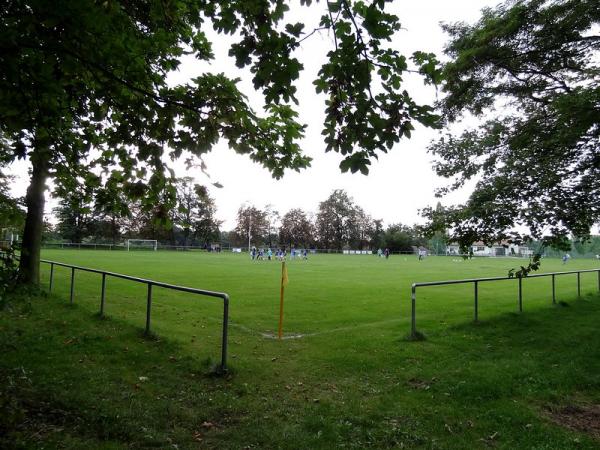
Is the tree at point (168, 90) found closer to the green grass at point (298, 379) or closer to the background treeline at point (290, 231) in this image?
the green grass at point (298, 379)

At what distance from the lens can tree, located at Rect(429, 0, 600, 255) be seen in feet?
24.7

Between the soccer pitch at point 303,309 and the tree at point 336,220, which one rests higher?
the tree at point 336,220

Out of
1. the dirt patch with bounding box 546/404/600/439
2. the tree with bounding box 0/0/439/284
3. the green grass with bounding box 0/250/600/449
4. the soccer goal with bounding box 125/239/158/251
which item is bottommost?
the dirt patch with bounding box 546/404/600/439

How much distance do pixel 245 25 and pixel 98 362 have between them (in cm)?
504

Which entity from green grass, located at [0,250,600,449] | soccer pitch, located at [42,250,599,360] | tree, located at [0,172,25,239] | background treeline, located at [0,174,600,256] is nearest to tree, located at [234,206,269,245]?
background treeline, located at [0,174,600,256]

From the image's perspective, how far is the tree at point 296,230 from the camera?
109938mm

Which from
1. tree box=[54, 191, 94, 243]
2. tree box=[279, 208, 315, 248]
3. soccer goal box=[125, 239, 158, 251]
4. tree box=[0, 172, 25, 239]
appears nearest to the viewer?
tree box=[0, 172, 25, 239]

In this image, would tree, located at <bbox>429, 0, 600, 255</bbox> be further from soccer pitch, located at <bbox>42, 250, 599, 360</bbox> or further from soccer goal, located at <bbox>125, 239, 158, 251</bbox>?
soccer goal, located at <bbox>125, 239, 158, 251</bbox>

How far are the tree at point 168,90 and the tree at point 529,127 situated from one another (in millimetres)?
4554

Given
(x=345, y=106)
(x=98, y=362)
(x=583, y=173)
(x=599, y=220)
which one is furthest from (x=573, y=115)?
(x=98, y=362)

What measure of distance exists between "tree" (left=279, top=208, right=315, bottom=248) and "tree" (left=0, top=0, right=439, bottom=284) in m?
103

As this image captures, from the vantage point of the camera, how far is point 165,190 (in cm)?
534

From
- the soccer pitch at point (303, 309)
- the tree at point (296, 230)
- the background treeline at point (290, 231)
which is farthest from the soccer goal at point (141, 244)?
A: the soccer pitch at point (303, 309)

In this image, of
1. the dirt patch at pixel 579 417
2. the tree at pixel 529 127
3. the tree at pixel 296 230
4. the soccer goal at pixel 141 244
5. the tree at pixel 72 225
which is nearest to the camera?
the dirt patch at pixel 579 417
